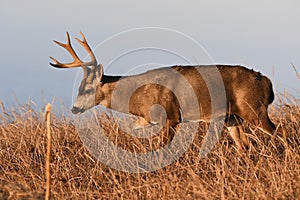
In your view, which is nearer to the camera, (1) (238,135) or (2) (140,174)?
(2) (140,174)

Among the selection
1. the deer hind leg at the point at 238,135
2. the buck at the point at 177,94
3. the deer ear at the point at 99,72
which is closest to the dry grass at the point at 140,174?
the deer hind leg at the point at 238,135

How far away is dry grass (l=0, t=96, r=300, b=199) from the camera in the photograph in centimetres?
513

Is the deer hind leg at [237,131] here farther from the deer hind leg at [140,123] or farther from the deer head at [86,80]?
the deer head at [86,80]

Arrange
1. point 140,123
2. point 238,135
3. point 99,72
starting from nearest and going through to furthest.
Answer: point 238,135 → point 140,123 → point 99,72

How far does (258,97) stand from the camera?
8.02 m

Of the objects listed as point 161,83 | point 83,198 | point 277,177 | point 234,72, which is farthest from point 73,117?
point 277,177

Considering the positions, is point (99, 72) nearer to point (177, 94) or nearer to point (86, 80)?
point (86, 80)

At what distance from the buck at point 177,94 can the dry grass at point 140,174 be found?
0.28 metres

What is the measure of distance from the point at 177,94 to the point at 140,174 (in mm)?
2258

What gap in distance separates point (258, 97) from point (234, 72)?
1.59 feet

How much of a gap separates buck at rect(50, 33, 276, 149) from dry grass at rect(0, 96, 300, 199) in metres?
0.28

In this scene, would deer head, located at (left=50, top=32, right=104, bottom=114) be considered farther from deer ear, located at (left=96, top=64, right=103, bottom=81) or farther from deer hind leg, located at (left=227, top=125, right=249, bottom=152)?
deer hind leg, located at (left=227, top=125, right=249, bottom=152)

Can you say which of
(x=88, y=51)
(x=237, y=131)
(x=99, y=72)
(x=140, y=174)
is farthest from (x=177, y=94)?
(x=140, y=174)

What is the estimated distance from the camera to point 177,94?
841 cm
